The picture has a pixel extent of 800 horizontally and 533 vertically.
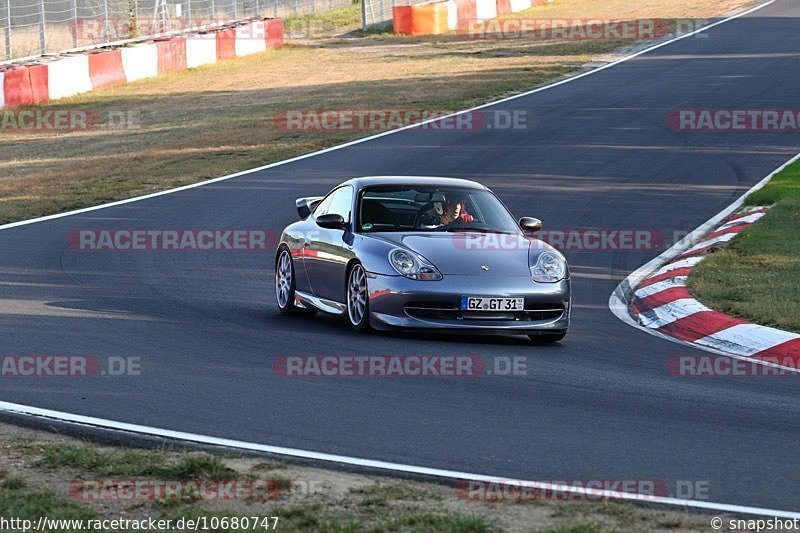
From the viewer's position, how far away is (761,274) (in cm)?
1344

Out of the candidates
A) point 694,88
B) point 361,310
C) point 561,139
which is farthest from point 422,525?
point 694,88

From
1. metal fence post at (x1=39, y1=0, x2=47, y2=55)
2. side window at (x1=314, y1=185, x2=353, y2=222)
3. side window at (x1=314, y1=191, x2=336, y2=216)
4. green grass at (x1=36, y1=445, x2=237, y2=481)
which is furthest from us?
metal fence post at (x1=39, y1=0, x2=47, y2=55)

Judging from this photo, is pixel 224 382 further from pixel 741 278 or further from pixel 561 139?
pixel 561 139

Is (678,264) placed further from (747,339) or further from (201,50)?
(201,50)

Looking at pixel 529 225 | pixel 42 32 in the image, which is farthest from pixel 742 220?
pixel 42 32

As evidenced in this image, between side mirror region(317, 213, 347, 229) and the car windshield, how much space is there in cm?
18

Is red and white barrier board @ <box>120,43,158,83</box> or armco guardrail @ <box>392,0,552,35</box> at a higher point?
armco guardrail @ <box>392,0,552,35</box>

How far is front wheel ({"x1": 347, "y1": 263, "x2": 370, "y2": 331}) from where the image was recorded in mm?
11188
